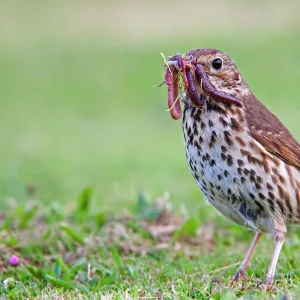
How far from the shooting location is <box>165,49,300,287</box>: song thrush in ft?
19.0

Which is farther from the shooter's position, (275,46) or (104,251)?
(275,46)

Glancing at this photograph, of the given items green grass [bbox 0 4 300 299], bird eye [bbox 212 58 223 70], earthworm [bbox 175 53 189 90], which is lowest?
green grass [bbox 0 4 300 299]

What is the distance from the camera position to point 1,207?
8.54 metres

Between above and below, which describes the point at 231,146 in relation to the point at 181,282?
above

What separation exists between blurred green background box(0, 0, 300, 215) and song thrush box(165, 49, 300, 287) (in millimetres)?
2739

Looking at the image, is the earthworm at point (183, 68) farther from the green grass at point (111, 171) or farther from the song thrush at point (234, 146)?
the green grass at point (111, 171)

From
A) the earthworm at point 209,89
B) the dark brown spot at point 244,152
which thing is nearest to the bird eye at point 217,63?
the earthworm at point 209,89

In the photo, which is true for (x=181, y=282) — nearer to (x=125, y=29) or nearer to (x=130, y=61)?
(x=130, y=61)

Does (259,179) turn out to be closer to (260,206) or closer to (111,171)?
(260,206)

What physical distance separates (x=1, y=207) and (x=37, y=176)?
2404 mm

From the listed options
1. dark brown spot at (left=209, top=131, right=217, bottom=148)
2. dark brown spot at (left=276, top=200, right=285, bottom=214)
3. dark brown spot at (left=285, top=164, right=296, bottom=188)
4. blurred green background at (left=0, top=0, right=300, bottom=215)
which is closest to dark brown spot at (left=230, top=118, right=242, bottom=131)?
dark brown spot at (left=209, top=131, right=217, bottom=148)

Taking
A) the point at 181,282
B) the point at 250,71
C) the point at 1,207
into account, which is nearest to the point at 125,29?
the point at 250,71

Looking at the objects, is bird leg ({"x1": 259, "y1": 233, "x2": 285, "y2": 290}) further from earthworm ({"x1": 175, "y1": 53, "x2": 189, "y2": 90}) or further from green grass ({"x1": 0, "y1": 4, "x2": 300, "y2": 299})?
earthworm ({"x1": 175, "y1": 53, "x2": 189, "y2": 90})

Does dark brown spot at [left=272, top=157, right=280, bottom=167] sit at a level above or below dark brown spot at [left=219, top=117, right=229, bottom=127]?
below
